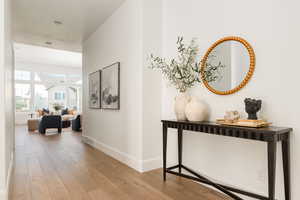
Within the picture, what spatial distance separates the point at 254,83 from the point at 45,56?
29.3ft

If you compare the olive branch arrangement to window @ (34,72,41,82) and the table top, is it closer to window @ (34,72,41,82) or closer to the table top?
the table top

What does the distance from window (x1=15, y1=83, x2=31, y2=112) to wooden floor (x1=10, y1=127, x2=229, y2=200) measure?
24.2 feet

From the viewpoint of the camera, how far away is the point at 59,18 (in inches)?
153

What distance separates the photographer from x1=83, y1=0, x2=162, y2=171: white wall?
282cm

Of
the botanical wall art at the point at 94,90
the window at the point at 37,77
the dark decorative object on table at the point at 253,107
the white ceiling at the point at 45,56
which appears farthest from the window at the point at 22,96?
the dark decorative object on table at the point at 253,107

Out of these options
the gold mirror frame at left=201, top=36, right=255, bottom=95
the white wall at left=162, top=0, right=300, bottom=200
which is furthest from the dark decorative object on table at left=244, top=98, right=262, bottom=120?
the gold mirror frame at left=201, top=36, right=255, bottom=95

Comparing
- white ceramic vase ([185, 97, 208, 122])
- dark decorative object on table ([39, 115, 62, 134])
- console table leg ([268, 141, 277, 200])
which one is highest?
white ceramic vase ([185, 97, 208, 122])

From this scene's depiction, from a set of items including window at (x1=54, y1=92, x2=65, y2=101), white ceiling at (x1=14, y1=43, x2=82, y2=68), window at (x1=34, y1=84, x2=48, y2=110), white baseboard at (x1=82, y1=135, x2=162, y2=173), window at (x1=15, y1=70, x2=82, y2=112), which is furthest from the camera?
window at (x1=54, y1=92, x2=65, y2=101)

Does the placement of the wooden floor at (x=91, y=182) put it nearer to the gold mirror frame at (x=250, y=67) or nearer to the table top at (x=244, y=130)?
the table top at (x=244, y=130)

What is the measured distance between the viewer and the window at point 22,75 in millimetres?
9380

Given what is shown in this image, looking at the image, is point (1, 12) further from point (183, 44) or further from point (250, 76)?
point (250, 76)

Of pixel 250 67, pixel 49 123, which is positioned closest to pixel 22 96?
pixel 49 123

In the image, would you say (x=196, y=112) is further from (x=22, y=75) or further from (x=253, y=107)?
(x=22, y=75)

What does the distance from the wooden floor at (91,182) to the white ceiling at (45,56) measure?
5.34m
